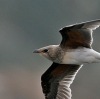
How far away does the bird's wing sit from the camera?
15969 millimetres

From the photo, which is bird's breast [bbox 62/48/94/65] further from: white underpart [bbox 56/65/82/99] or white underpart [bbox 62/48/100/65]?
white underpart [bbox 56/65/82/99]

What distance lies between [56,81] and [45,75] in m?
0.46

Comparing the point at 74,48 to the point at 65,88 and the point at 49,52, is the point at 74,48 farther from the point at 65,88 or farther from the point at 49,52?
the point at 65,88

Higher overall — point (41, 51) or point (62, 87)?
point (41, 51)

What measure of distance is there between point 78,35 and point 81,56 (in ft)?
→ 1.91

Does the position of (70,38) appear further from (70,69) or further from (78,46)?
(70,69)

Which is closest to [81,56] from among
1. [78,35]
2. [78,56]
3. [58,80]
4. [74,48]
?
[78,56]

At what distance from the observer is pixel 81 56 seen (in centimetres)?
1622

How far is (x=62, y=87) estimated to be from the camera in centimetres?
1797

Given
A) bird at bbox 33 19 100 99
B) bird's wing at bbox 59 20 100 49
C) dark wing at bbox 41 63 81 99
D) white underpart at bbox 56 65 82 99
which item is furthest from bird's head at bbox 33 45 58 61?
white underpart at bbox 56 65 82 99

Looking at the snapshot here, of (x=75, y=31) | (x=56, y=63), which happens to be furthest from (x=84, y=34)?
(x=56, y=63)

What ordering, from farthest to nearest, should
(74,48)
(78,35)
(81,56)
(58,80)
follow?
1. (58,80)
2. (74,48)
3. (78,35)
4. (81,56)

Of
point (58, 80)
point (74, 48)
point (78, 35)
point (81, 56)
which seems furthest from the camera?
point (58, 80)

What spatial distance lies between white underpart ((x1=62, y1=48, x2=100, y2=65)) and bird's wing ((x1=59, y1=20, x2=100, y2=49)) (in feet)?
0.64
